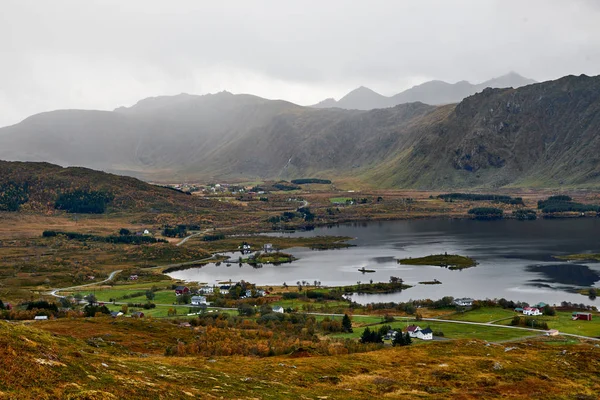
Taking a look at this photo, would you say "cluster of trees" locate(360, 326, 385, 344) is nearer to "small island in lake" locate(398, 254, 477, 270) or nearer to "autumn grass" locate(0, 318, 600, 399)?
"autumn grass" locate(0, 318, 600, 399)

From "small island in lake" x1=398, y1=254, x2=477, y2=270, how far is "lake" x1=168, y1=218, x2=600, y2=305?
2.82m

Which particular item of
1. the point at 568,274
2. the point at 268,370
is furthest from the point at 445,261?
the point at 268,370

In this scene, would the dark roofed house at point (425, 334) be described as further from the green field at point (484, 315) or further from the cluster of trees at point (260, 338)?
the green field at point (484, 315)

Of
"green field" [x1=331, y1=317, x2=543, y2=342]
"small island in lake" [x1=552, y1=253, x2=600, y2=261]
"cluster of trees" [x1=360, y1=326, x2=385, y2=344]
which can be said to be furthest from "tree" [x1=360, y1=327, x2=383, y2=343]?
"small island in lake" [x1=552, y1=253, x2=600, y2=261]

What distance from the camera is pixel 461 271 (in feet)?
477

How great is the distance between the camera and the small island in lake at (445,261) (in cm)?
15175

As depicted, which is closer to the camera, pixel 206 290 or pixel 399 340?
pixel 399 340

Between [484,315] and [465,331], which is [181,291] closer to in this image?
[465,331]

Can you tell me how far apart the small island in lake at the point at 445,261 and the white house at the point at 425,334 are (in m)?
73.5

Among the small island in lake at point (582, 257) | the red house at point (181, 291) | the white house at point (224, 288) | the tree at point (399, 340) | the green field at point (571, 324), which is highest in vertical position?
the small island in lake at point (582, 257)

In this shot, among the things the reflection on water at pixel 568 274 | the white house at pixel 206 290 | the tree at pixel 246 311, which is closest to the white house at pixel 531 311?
the reflection on water at pixel 568 274

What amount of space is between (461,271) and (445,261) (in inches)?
393

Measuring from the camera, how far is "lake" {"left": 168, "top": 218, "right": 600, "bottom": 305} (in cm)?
11978

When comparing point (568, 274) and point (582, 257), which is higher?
point (582, 257)
